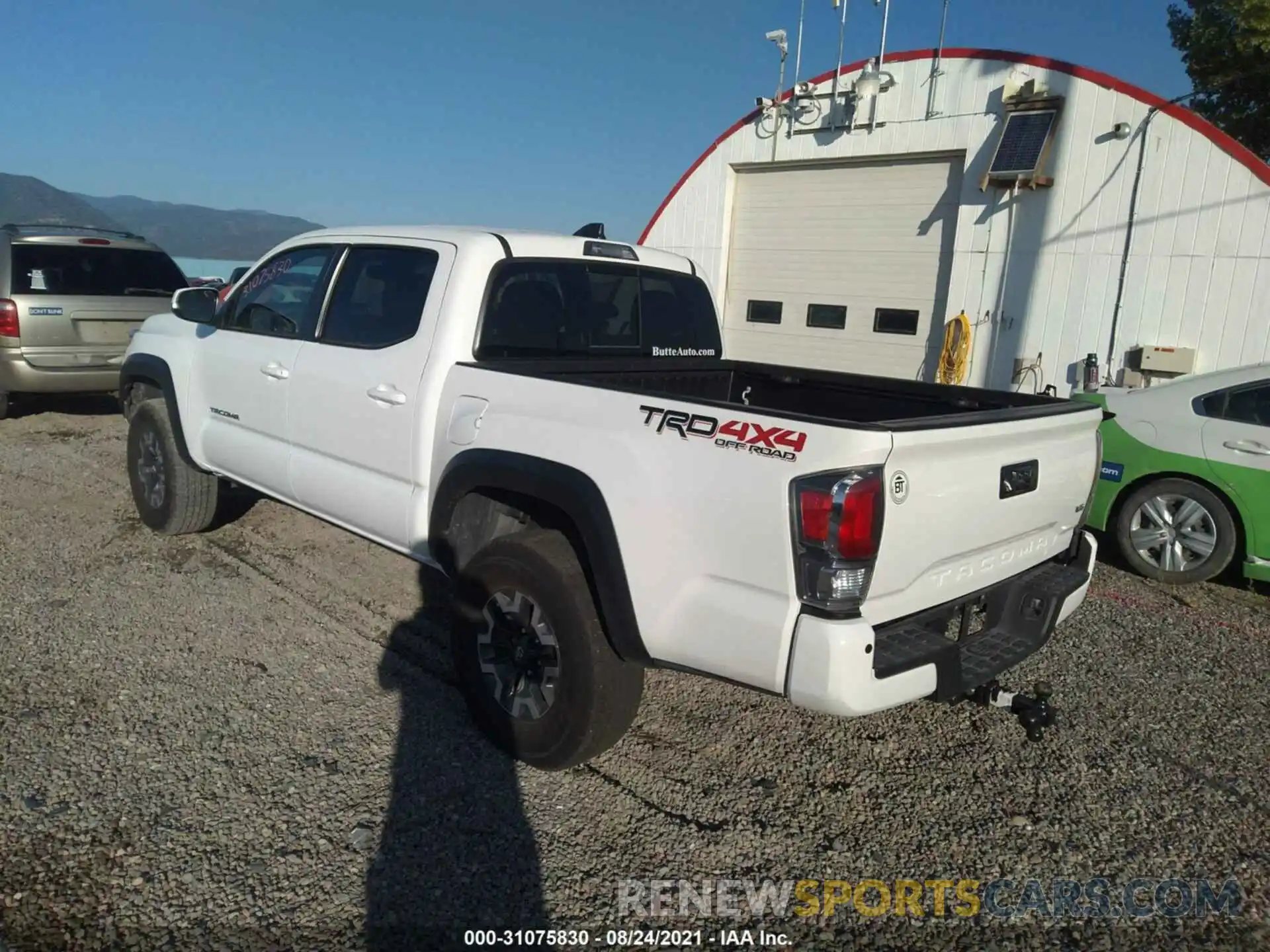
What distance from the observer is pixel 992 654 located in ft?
9.95

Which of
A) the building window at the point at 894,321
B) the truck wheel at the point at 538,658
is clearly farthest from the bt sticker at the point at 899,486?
the building window at the point at 894,321

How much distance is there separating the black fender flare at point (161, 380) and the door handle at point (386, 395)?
2.07 m

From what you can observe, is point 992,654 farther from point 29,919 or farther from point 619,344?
point 29,919

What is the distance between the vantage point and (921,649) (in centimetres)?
266

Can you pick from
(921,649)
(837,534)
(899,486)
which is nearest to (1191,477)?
(921,649)

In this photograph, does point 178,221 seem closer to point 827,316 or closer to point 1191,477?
point 827,316

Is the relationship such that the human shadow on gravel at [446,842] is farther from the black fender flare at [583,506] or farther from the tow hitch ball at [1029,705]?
the tow hitch ball at [1029,705]

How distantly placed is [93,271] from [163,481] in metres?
4.55

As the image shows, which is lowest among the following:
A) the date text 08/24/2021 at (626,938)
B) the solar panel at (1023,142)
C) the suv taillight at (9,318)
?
the date text 08/24/2021 at (626,938)

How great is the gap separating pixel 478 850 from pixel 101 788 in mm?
1353

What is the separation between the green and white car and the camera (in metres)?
5.44

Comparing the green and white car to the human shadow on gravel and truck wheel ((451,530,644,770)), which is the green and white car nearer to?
truck wheel ((451,530,644,770))

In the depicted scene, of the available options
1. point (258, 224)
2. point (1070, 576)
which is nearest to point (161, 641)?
point (1070, 576)

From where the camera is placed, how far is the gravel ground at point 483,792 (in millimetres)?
2580
